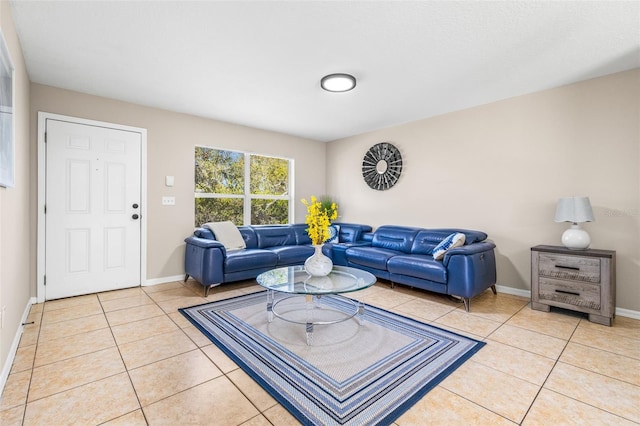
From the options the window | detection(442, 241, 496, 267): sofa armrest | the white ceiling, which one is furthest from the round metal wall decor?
detection(442, 241, 496, 267): sofa armrest

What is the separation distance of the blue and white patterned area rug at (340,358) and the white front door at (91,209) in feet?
4.82

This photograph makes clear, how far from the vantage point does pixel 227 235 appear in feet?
13.9

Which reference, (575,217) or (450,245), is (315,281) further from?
(575,217)

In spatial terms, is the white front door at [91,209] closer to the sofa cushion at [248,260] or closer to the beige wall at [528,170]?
the sofa cushion at [248,260]

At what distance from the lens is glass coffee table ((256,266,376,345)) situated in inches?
94.2

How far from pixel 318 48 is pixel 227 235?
9.04 ft

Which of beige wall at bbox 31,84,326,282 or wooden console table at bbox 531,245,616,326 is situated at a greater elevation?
beige wall at bbox 31,84,326,282

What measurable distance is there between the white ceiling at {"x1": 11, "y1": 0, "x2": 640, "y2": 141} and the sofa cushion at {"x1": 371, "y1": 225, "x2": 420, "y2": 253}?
5.89 feet

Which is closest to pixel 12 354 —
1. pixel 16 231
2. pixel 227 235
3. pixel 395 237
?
pixel 16 231

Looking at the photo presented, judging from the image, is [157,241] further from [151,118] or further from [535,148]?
[535,148]

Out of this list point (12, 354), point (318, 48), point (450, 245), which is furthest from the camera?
point (450, 245)

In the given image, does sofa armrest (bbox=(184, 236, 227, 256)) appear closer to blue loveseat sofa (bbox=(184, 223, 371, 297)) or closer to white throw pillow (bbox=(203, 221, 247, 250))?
blue loveseat sofa (bbox=(184, 223, 371, 297))

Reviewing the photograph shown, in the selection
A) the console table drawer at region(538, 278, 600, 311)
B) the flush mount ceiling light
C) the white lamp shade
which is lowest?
the console table drawer at region(538, 278, 600, 311)

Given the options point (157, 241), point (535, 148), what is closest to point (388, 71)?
point (535, 148)
